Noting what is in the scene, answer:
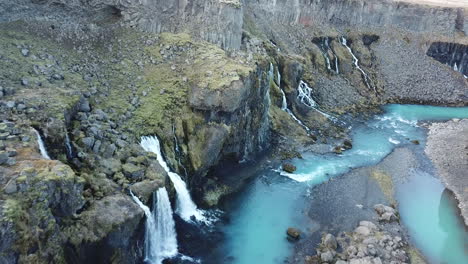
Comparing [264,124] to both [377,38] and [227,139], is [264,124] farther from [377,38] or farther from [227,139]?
[377,38]

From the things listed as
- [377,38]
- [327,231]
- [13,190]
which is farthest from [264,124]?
[377,38]

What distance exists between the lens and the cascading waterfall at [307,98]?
4822 centimetres

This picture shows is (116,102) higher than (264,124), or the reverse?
(116,102)

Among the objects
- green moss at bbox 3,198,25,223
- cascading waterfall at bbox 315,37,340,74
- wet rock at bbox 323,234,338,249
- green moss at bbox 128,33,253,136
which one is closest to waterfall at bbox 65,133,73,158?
green moss at bbox 128,33,253,136

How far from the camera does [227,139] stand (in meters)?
32.6

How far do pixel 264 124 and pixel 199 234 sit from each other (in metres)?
15.2

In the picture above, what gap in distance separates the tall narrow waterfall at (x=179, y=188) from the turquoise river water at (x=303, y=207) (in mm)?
2755

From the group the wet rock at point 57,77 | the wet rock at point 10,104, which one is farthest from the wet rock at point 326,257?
the wet rock at point 57,77

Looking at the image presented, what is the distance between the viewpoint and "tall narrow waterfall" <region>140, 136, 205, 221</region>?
26531mm

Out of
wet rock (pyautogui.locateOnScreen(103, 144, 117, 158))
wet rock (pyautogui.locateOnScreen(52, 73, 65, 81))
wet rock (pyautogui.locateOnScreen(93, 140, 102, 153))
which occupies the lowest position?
wet rock (pyautogui.locateOnScreen(103, 144, 117, 158))

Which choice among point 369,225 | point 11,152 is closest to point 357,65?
point 369,225

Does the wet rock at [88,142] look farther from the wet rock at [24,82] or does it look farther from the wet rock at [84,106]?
the wet rock at [24,82]

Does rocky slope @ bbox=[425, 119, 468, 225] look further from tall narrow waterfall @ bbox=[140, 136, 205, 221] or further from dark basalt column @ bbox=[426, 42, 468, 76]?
tall narrow waterfall @ bbox=[140, 136, 205, 221]

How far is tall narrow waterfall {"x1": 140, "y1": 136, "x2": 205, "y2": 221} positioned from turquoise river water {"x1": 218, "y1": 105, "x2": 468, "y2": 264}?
108 inches
